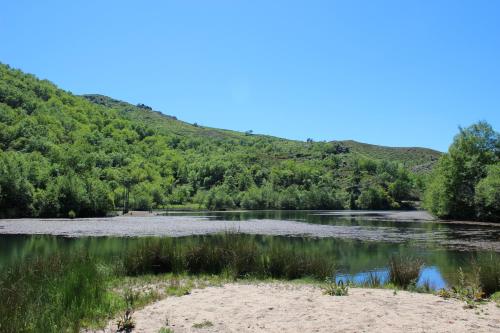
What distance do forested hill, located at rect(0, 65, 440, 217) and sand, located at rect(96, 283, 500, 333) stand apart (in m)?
63.6

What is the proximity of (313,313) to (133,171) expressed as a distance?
12430cm

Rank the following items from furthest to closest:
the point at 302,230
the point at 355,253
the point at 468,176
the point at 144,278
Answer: the point at 468,176
the point at 302,230
the point at 355,253
the point at 144,278

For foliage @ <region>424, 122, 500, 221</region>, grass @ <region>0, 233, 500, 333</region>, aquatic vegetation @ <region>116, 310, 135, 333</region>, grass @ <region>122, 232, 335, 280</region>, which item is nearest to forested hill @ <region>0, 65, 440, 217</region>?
foliage @ <region>424, 122, 500, 221</region>

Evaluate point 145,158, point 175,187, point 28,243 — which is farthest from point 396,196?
point 28,243

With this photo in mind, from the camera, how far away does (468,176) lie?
67.5 meters

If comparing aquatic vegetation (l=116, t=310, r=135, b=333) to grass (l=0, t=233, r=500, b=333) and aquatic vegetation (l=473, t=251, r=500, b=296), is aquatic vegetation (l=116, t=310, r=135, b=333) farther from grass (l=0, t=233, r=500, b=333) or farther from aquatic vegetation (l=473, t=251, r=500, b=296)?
aquatic vegetation (l=473, t=251, r=500, b=296)

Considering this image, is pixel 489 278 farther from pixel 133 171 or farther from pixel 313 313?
pixel 133 171

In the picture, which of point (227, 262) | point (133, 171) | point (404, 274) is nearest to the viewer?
point (404, 274)

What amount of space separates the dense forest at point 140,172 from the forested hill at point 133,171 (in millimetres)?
236

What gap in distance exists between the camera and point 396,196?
458 feet

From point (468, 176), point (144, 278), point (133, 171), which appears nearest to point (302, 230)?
point (144, 278)

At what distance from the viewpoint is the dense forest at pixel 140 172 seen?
7214 centimetres

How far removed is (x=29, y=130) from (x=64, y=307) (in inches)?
3933

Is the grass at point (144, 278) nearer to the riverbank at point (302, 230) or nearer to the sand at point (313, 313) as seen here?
the sand at point (313, 313)
